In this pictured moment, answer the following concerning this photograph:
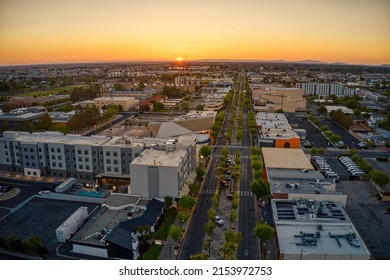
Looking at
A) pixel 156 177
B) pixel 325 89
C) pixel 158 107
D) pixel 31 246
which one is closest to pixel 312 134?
pixel 158 107

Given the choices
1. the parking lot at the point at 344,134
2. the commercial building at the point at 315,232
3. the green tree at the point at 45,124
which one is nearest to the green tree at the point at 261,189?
the commercial building at the point at 315,232

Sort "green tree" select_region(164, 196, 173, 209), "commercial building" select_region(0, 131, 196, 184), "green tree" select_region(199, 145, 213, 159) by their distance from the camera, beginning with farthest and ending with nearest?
1. "green tree" select_region(199, 145, 213, 159)
2. "commercial building" select_region(0, 131, 196, 184)
3. "green tree" select_region(164, 196, 173, 209)

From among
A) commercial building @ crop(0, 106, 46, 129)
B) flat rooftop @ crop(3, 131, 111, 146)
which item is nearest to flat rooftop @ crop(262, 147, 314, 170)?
flat rooftop @ crop(3, 131, 111, 146)

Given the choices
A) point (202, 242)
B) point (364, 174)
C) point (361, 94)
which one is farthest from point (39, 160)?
point (361, 94)

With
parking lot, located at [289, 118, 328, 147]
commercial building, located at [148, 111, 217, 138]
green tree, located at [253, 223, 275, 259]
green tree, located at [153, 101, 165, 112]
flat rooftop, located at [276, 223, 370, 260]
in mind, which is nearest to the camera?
flat rooftop, located at [276, 223, 370, 260]

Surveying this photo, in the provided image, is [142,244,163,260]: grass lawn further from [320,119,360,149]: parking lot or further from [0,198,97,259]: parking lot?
[320,119,360,149]: parking lot

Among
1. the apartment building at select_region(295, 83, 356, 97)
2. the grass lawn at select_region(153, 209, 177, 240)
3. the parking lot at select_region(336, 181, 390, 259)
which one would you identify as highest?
the apartment building at select_region(295, 83, 356, 97)

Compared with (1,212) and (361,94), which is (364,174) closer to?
(1,212)
